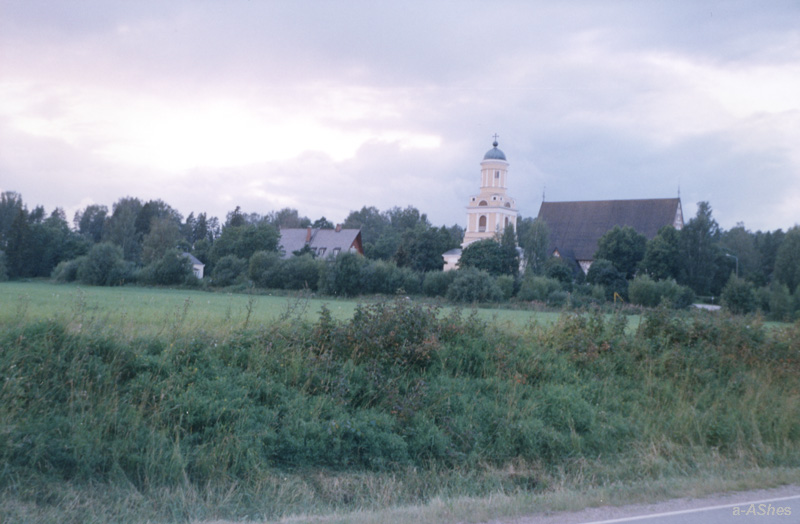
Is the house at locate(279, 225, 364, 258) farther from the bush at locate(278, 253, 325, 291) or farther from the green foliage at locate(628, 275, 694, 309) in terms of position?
the green foliage at locate(628, 275, 694, 309)

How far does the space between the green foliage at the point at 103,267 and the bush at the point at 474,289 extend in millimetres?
29704

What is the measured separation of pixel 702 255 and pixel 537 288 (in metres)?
A: 23.1

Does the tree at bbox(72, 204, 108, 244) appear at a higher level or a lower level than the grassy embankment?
higher

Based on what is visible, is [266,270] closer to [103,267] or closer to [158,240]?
[103,267]

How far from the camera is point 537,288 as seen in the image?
59812 mm

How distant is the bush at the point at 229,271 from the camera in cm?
6156

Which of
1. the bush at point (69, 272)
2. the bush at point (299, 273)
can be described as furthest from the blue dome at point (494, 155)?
the bush at point (69, 272)

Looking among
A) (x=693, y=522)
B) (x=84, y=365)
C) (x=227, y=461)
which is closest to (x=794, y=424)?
(x=693, y=522)

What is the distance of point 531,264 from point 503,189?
1868 cm

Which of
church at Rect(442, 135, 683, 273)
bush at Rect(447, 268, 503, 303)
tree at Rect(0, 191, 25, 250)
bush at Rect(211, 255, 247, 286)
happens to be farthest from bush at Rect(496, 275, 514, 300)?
tree at Rect(0, 191, 25, 250)

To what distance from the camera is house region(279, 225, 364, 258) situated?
88.1 metres

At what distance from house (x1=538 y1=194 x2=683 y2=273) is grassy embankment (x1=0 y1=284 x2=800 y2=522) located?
256 ft

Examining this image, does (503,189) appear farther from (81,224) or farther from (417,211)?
(81,224)

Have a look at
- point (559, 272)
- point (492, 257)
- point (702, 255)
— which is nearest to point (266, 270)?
point (492, 257)
